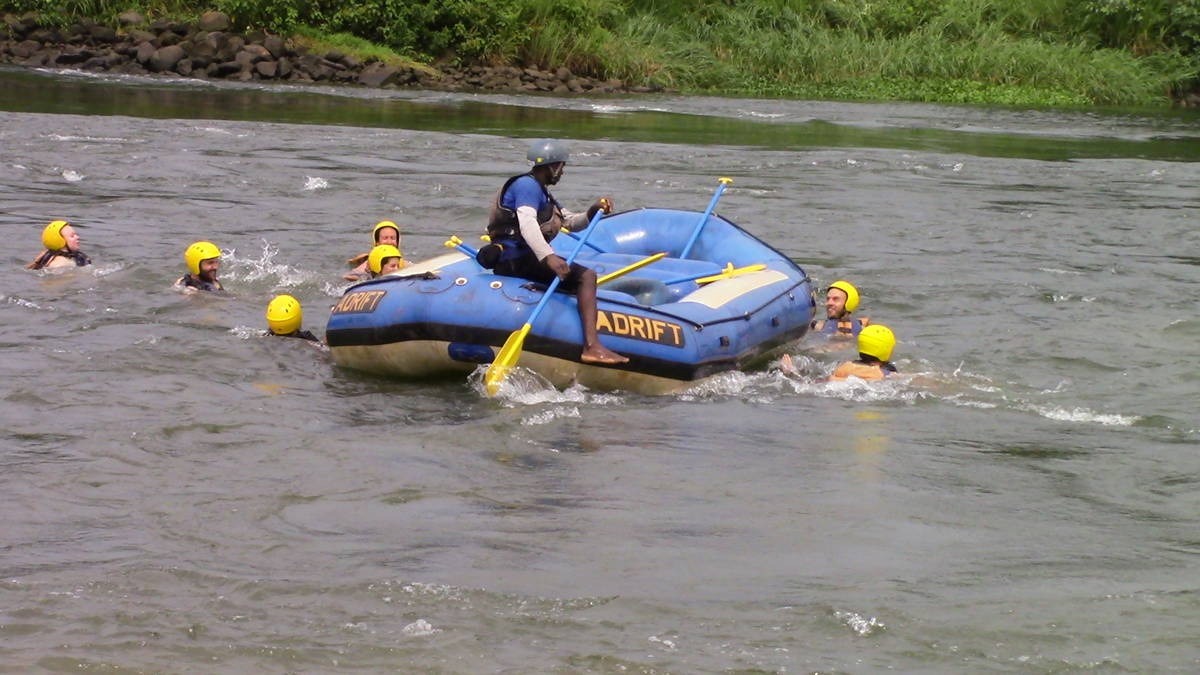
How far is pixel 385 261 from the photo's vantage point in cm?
1145

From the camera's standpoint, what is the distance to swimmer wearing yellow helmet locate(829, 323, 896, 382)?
989cm

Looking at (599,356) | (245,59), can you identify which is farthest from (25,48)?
(599,356)

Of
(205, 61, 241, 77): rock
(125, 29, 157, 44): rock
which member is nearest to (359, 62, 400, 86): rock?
(205, 61, 241, 77): rock

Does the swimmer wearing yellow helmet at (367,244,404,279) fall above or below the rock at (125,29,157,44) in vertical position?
above

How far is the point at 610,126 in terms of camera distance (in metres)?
25.9

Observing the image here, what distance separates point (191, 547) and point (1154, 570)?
3963 mm

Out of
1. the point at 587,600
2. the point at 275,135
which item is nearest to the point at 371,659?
the point at 587,600

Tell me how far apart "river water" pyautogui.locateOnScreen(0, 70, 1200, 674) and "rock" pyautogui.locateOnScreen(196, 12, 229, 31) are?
17436 mm

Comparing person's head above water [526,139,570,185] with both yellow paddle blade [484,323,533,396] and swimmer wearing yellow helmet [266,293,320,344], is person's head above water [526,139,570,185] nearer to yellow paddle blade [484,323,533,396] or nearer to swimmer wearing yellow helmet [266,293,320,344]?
yellow paddle blade [484,323,533,396]

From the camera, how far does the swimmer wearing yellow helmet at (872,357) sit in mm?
9891

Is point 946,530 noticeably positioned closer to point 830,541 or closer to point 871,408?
point 830,541

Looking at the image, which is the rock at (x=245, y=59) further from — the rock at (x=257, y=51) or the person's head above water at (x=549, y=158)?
Answer: the person's head above water at (x=549, y=158)

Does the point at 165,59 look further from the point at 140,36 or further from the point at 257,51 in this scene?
the point at 257,51

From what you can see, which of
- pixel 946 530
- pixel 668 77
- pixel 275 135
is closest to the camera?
pixel 946 530
